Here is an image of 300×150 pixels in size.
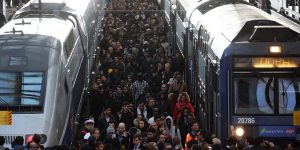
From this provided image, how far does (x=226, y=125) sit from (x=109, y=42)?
15580 millimetres

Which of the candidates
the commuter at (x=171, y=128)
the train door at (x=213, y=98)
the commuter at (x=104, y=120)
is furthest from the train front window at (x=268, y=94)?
the commuter at (x=104, y=120)

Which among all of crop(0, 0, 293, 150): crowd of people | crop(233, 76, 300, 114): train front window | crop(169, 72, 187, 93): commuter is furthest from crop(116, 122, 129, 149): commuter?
crop(169, 72, 187, 93): commuter

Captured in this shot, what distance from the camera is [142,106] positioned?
2227cm

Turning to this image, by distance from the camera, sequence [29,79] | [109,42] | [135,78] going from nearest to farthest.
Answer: [29,79]
[135,78]
[109,42]

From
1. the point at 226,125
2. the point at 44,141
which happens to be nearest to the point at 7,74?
the point at 44,141

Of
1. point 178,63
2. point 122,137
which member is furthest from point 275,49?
point 178,63

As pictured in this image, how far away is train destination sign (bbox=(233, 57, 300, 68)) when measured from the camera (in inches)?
742

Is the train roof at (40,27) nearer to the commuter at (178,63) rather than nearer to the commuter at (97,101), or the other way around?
the commuter at (97,101)

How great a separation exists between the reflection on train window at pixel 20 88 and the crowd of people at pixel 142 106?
3.72ft

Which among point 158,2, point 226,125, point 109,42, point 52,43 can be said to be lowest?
point 158,2

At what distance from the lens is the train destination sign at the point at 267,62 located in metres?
18.9

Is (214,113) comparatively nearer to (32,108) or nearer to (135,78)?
(32,108)

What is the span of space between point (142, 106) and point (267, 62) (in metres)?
4.19

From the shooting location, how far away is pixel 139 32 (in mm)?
40969
